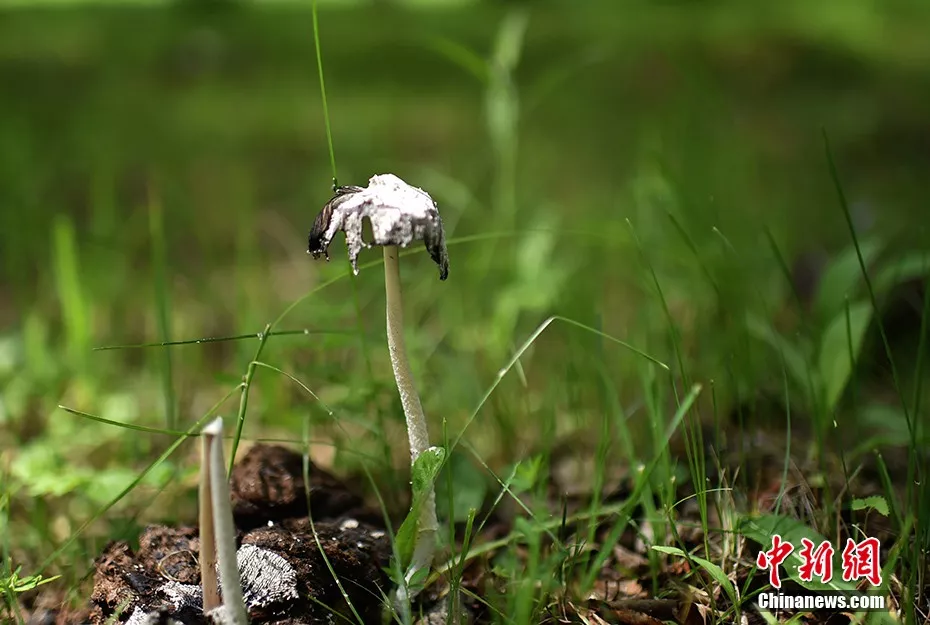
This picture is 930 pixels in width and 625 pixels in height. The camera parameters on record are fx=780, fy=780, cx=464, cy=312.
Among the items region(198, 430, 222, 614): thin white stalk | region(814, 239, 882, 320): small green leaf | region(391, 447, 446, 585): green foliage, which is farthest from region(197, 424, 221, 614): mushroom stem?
region(814, 239, 882, 320): small green leaf

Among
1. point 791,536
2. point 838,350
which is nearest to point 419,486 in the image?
point 791,536

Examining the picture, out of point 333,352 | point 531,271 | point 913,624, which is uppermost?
point 531,271

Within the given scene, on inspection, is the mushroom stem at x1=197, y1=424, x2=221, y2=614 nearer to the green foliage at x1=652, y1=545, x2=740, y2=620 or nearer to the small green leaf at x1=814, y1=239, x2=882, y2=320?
the green foliage at x1=652, y1=545, x2=740, y2=620

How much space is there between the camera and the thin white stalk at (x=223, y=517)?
1.00m

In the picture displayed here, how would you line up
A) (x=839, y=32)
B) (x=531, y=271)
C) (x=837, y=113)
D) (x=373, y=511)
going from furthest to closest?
1. (x=839, y=32)
2. (x=837, y=113)
3. (x=531, y=271)
4. (x=373, y=511)

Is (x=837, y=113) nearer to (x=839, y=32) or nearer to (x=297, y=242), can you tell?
(x=839, y=32)

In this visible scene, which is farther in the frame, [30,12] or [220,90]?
[30,12]

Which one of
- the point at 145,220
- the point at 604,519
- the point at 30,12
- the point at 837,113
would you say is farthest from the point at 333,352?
the point at 30,12

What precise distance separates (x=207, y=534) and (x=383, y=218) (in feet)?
1.71

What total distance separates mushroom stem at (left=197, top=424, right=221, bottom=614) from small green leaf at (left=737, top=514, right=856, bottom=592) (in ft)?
2.82

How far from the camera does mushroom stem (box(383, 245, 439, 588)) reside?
A: 47.5 inches

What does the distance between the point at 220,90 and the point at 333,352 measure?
519cm

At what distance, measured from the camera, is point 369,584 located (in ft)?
4.44

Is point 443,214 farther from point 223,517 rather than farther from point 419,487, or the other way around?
point 223,517
